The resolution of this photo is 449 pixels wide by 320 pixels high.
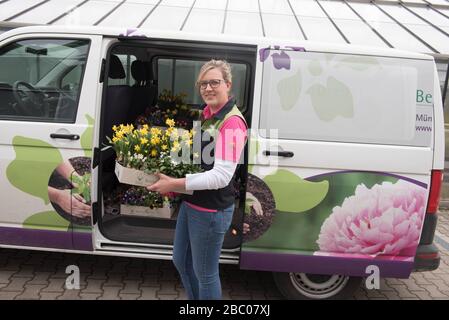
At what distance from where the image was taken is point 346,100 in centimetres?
277

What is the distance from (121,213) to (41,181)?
2.75 feet

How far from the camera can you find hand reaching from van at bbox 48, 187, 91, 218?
2.88 m

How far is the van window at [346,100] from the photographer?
2.77 m

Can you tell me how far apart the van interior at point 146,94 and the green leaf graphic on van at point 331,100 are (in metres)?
0.54

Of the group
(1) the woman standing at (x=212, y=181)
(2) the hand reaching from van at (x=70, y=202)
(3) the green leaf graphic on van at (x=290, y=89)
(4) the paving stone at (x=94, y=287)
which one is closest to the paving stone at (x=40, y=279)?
(4) the paving stone at (x=94, y=287)

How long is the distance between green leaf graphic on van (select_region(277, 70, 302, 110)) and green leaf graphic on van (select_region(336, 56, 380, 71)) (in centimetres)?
30

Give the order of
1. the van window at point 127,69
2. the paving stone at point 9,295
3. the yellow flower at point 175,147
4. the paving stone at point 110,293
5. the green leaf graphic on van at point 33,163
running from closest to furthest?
the yellow flower at point 175,147, the green leaf graphic on van at point 33,163, the paving stone at point 9,295, the paving stone at point 110,293, the van window at point 127,69

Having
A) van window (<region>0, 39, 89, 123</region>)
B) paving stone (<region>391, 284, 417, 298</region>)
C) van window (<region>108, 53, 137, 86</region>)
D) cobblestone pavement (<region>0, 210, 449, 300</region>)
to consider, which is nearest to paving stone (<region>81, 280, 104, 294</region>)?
cobblestone pavement (<region>0, 210, 449, 300</region>)

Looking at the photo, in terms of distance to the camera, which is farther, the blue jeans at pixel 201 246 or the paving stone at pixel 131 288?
the paving stone at pixel 131 288

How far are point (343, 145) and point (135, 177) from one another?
1395 millimetres

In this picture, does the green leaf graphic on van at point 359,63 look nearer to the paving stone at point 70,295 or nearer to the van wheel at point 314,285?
the van wheel at point 314,285
